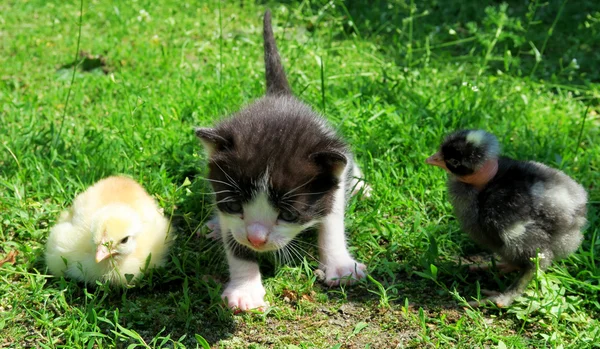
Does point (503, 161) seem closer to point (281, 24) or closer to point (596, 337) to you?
point (596, 337)

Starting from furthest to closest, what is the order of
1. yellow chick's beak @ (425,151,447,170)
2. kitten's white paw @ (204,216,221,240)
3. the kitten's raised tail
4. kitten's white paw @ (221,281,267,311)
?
1. the kitten's raised tail
2. kitten's white paw @ (204,216,221,240)
3. yellow chick's beak @ (425,151,447,170)
4. kitten's white paw @ (221,281,267,311)

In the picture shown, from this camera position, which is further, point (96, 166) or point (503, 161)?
point (96, 166)

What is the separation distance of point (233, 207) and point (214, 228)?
2.50 feet

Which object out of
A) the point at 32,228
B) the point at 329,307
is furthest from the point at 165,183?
the point at 329,307

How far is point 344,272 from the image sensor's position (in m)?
3.60

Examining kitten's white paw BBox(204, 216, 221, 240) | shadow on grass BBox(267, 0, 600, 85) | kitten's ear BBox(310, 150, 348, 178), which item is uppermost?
kitten's ear BBox(310, 150, 348, 178)

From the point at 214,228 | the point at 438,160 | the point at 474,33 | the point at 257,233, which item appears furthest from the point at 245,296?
the point at 474,33

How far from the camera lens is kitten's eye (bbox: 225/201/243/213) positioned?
10.5ft

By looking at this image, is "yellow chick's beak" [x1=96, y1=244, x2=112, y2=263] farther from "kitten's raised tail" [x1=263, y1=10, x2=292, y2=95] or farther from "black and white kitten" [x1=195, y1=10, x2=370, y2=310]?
"kitten's raised tail" [x1=263, y1=10, x2=292, y2=95]

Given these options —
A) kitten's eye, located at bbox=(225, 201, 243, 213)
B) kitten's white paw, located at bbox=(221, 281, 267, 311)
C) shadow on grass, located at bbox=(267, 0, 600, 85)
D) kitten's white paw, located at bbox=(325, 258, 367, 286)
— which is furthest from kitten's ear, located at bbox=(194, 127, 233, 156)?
shadow on grass, located at bbox=(267, 0, 600, 85)

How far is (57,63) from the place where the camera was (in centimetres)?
609

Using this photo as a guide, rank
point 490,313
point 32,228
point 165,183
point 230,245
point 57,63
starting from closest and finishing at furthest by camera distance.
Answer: point 490,313, point 230,245, point 32,228, point 165,183, point 57,63

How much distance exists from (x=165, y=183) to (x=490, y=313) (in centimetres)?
209

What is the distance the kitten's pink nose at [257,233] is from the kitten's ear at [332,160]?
42cm
